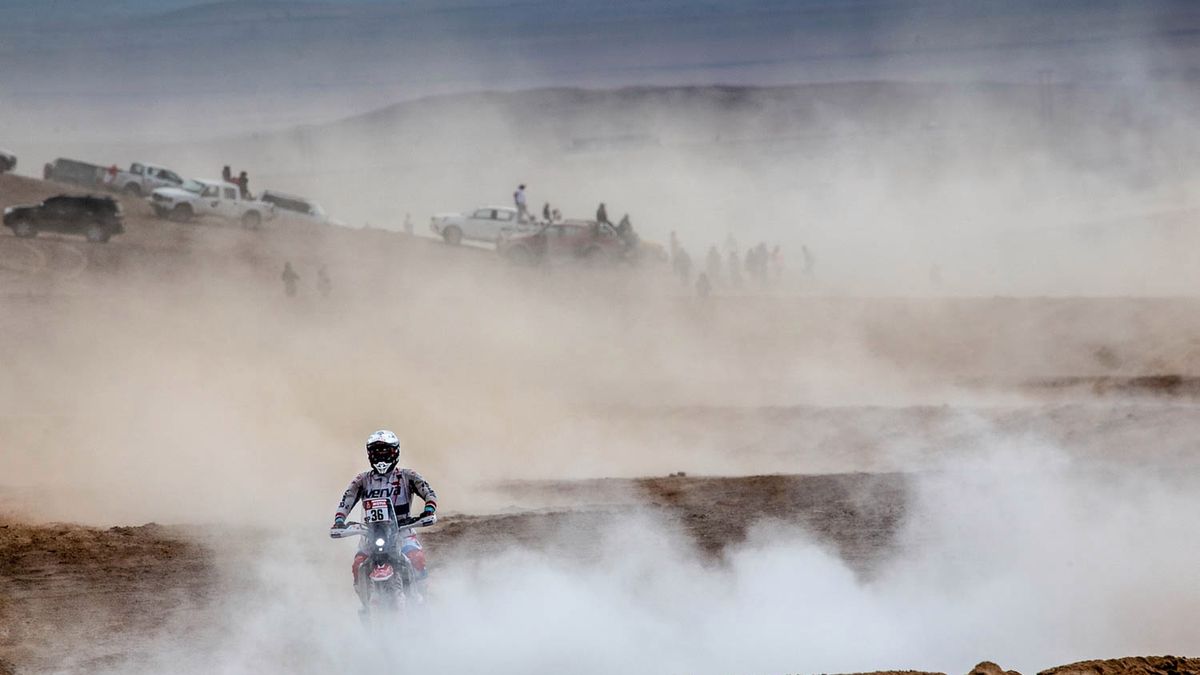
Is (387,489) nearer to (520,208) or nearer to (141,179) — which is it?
(520,208)

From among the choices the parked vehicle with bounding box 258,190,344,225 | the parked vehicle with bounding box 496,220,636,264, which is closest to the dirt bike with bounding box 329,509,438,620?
the parked vehicle with bounding box 496,220,636,264

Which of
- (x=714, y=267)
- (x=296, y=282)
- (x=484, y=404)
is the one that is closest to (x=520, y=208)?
(x=714, y=267)

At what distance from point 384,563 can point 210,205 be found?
121 feet

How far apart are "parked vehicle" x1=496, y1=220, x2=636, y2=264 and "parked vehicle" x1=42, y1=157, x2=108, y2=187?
1822 centimetres

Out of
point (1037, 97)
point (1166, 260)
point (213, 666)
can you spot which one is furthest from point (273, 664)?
point (1037, 97)

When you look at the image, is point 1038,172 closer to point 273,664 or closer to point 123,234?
point 123,234

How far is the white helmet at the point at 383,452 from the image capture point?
10070 millimetres

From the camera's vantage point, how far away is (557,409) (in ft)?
83.6

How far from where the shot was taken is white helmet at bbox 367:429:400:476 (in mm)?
10070

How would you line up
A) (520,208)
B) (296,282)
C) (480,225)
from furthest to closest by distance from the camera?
(520,208) → (480,225) → (296,282)

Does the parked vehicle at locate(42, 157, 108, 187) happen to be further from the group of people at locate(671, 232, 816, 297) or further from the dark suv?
the group of people at locate(671, 232, 816, 297)

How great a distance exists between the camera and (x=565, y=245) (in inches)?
1594

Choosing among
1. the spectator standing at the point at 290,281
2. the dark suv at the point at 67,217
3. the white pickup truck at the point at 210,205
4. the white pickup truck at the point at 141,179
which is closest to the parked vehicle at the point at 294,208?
the white pickup truck at the point at 210,205

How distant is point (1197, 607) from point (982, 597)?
167cm
